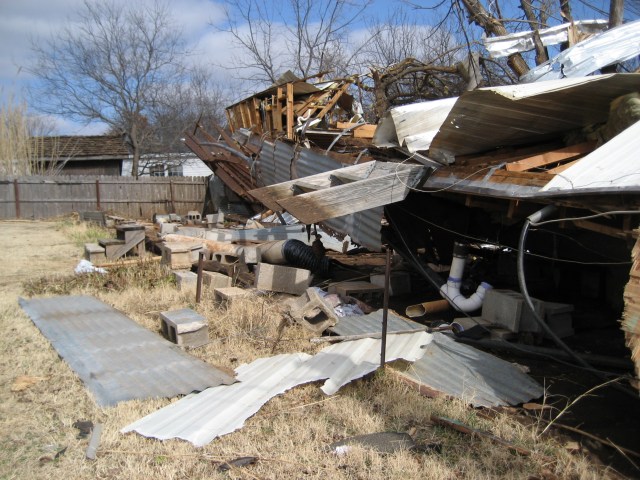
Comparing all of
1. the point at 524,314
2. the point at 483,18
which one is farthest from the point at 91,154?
the point at 524,314

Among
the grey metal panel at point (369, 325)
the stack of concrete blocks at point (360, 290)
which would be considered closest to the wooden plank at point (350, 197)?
the grey metal panel at point (369, 325)

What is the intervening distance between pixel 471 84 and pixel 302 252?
18.7 feet

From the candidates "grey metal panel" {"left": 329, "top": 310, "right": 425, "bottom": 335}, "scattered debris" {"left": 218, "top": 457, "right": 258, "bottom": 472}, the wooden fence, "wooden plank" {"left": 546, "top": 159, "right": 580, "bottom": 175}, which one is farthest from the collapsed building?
the wooden fence

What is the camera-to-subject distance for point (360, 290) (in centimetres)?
803

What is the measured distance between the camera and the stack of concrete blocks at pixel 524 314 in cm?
614

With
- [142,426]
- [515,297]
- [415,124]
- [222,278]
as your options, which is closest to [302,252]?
[222,278]

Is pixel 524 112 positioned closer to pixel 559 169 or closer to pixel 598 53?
pixel 559 169

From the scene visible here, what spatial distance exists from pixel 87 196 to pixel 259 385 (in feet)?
60.1

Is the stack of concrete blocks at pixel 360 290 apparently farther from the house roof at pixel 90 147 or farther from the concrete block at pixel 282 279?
the house roof at pixel 90 147

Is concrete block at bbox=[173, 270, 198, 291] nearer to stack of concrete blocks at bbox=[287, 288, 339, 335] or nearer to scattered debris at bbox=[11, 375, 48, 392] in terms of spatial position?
stack of concrete blocks at bbox=[287, 288, 339, 335]

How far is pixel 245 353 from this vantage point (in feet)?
19.0

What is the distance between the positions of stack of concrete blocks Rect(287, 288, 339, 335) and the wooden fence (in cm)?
1598

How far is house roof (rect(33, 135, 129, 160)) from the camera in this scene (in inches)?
1072

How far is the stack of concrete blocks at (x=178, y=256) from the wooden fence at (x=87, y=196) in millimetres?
11585
